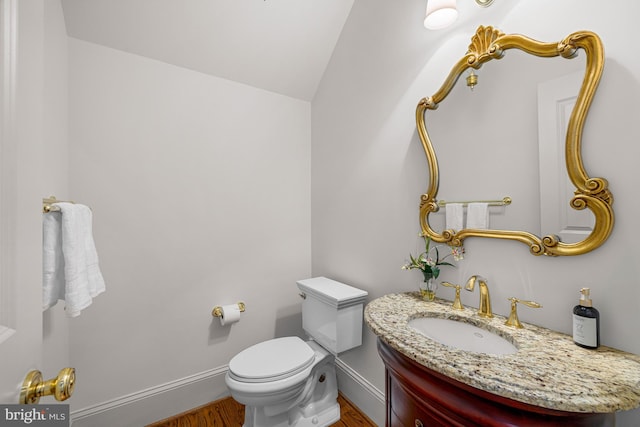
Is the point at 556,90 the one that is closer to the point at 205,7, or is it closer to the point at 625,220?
the point at 625,220

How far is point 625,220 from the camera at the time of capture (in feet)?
2.75

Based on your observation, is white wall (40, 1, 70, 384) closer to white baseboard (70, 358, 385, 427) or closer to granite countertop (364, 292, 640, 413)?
white baseboard (70, 358, 385, 427)

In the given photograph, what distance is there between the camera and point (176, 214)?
1.75 m

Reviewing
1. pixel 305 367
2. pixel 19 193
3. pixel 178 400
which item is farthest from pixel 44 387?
pixel 178 400

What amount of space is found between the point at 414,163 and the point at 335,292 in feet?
2.93

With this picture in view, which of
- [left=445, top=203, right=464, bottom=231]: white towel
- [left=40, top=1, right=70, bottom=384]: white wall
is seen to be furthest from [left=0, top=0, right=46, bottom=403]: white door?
[left=445, top=203, right=464, bottom=231]: white towel

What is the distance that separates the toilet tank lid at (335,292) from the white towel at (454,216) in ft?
2.23

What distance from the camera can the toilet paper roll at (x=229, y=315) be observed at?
180 centimetres

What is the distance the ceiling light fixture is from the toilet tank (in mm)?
1427

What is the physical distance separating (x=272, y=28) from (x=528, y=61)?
1506mm

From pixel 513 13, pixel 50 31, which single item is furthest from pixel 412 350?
pixel 50 31

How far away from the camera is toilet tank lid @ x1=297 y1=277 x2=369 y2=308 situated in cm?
160

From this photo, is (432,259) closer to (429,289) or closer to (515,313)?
(429,289)

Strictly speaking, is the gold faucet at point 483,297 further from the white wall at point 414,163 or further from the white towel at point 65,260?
the white towel at point 65,260
